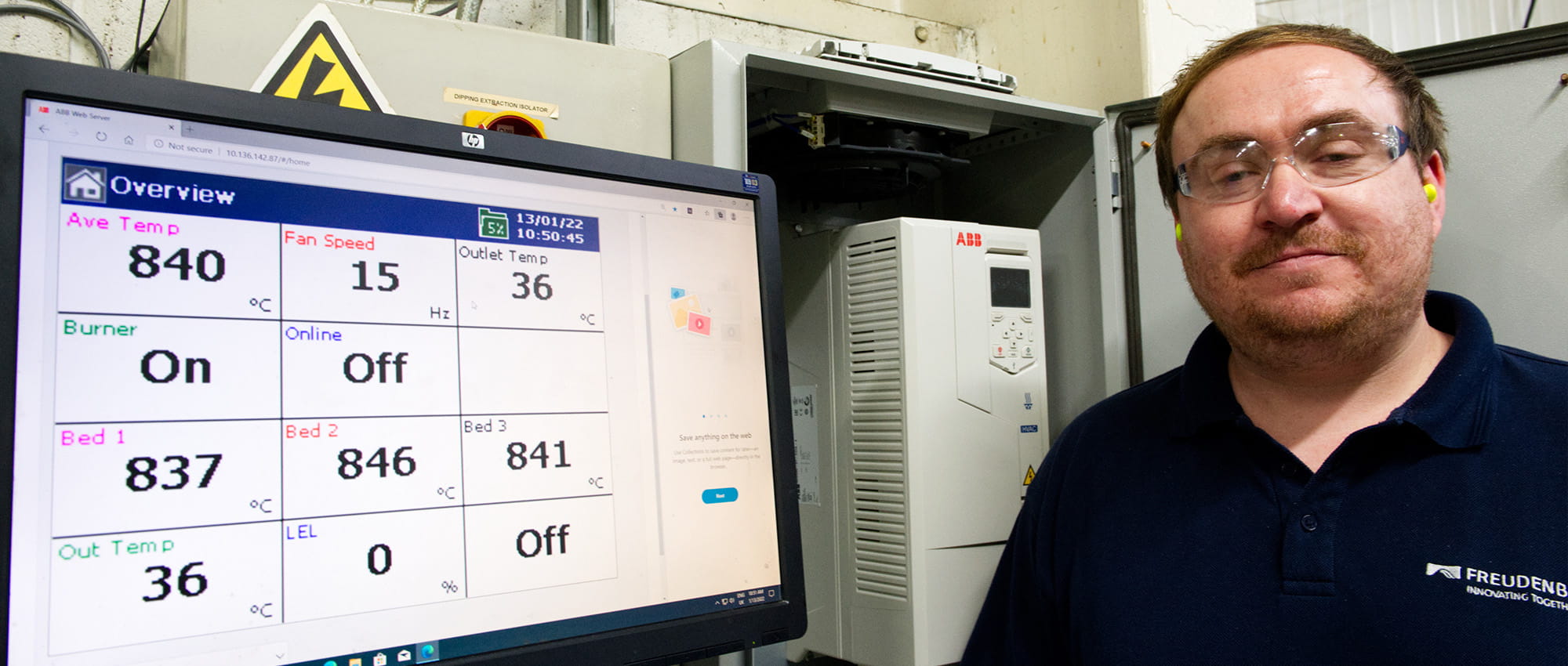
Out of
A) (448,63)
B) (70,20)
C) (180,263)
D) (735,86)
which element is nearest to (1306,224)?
(735,86)

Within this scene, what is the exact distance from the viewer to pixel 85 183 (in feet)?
1.93

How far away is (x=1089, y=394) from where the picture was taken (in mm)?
1332

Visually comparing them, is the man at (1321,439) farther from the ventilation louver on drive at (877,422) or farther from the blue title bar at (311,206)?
the blue title bar at (311,206)

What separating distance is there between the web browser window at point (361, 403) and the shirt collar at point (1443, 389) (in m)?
0.54

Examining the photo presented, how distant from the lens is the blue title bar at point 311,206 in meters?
0.60

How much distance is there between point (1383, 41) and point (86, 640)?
2.53 m

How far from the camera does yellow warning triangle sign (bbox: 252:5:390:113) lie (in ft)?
2.72

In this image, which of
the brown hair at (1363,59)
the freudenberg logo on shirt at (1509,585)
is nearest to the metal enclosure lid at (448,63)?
the brown hair at (1363,59)

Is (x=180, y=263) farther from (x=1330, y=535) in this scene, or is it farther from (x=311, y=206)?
(x=1330, y=535)

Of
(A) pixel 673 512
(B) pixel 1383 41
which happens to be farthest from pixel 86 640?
(B) pixel 1383 41

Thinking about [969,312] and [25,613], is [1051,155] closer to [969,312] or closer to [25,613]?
[969,312]

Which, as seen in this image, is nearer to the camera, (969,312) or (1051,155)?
(969,312)

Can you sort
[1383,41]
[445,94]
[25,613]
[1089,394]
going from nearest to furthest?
[25,613]
[445,94]
[1089,394]
[1383,41]

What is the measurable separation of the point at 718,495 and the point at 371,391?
0.29 meters
